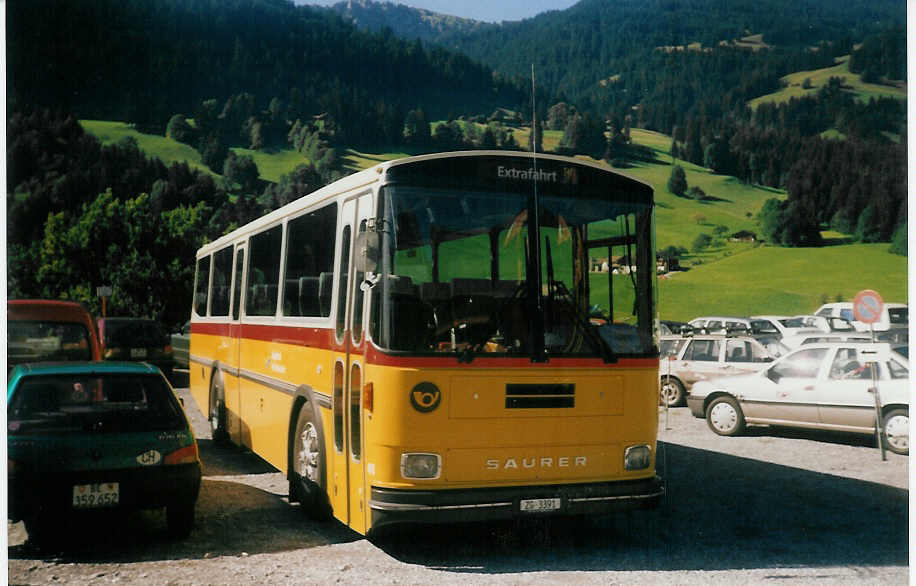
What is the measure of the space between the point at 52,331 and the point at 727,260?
71278 mm

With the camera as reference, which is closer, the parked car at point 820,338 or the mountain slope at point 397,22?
the parked car at point 820,338

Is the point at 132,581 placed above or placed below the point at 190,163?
below

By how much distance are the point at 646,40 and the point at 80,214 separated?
285 ft

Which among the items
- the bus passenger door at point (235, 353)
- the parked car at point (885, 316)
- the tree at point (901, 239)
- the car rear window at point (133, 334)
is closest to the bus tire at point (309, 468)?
the bus passenger door at point (235, 353)

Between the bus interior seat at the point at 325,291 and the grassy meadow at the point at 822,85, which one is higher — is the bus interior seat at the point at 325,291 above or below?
below

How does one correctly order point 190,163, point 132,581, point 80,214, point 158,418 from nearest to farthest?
→ point 132,581, point 158,418, point 80,214, point 190,163

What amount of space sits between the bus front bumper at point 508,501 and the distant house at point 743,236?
80.1 m

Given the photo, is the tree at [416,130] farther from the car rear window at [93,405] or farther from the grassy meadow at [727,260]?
the car rear window at [93,405]

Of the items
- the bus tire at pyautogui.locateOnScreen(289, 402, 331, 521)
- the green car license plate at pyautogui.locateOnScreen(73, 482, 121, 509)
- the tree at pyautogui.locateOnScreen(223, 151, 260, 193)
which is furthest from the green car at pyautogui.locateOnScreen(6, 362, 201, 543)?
the tree at pyautogui.locateOnScreen(223, 151, 260, 193)

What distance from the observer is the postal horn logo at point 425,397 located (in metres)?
5.95

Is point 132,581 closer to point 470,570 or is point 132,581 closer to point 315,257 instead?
point 470,570

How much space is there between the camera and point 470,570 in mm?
6227

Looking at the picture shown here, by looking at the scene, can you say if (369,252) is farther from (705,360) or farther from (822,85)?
(822,85)

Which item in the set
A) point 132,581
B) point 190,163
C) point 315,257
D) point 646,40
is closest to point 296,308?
point 315,257
